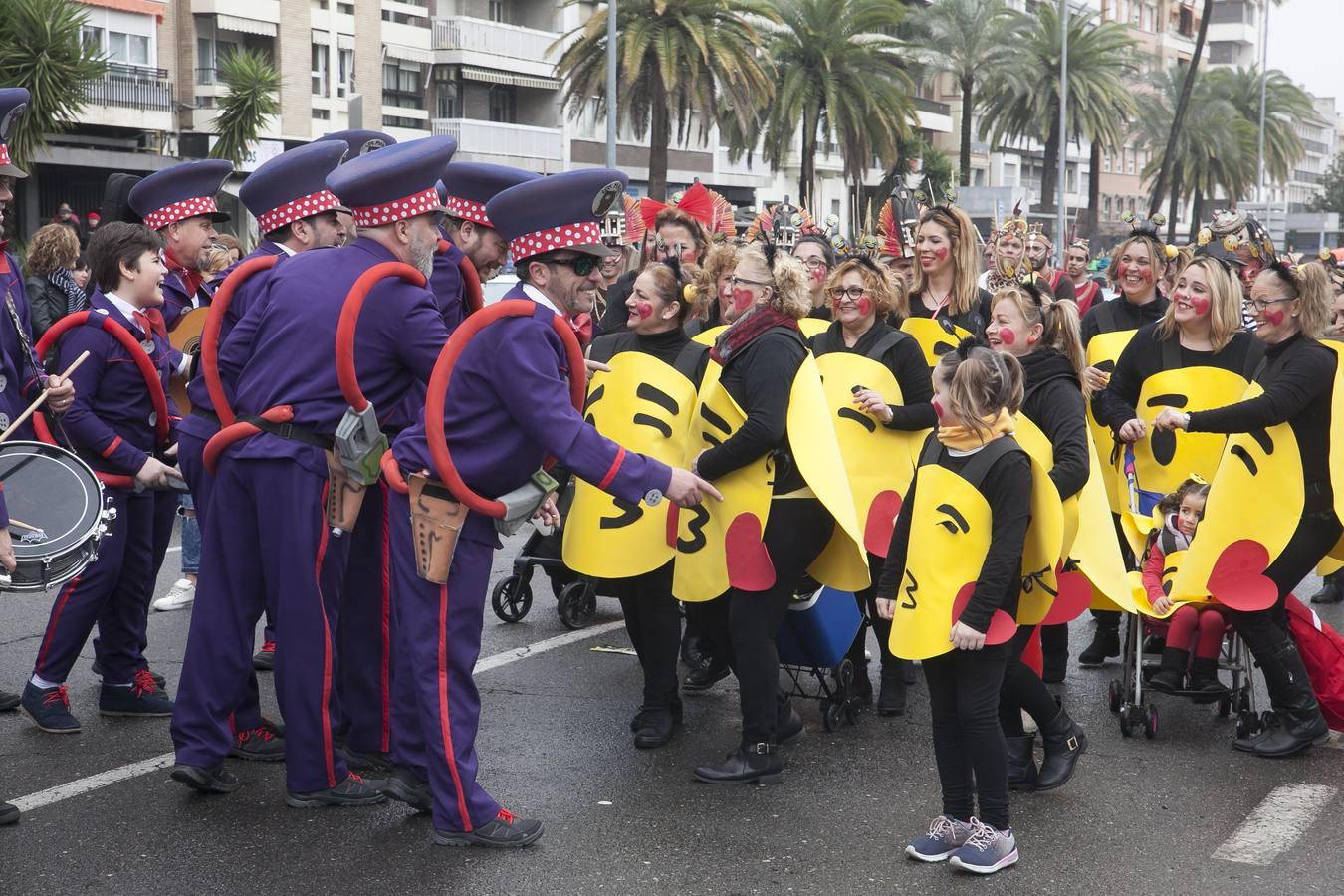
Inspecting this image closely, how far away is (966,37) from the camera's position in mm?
51250

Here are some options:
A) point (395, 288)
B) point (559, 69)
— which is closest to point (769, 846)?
point (395, 288)

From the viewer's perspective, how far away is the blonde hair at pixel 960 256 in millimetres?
7738

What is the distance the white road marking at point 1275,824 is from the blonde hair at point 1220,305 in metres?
2.23

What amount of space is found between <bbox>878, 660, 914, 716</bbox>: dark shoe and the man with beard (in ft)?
7.84

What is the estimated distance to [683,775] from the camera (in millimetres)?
6055

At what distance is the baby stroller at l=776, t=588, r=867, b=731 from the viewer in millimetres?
6629

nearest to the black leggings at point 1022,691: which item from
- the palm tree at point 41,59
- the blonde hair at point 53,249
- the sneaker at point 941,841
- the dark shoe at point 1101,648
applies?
the sneaker at point 941,841

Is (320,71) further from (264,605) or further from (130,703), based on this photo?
(264,605)

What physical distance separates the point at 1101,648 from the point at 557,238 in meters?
3.97

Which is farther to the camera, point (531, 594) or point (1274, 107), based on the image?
point (1274, 107)

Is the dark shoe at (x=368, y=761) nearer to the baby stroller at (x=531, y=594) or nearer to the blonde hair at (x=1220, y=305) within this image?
the baby stroller at (x=531, y=594)

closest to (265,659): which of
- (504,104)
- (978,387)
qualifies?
(978,387)

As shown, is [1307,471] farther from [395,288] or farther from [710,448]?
[395,288]

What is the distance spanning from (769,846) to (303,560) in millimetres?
1806
